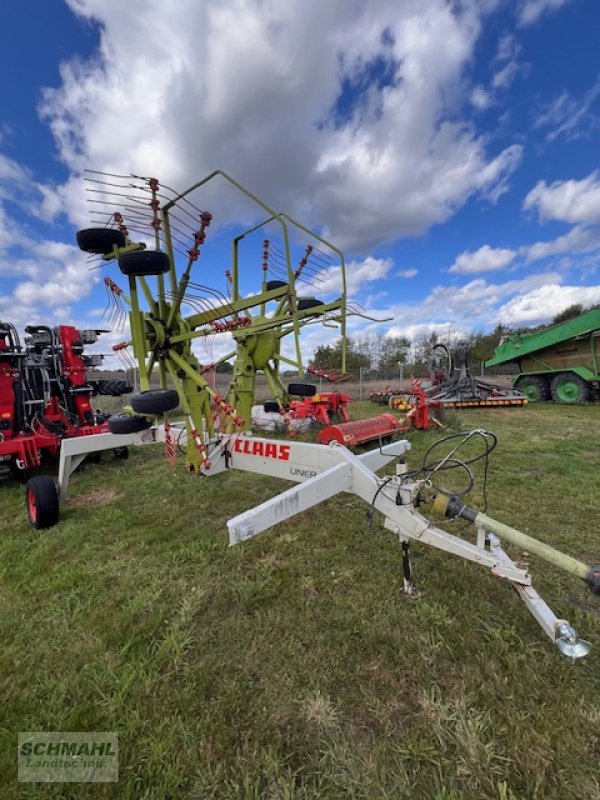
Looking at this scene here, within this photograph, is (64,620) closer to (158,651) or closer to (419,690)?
(158,651)

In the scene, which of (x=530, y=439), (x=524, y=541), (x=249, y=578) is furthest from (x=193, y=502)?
(x=530, y=439)

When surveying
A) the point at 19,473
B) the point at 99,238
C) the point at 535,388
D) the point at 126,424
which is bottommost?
the point at 19,473

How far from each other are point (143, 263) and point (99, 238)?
0.68 meters

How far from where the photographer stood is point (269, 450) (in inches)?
144

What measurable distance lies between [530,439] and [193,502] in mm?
7514

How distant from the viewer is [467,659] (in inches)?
92.3

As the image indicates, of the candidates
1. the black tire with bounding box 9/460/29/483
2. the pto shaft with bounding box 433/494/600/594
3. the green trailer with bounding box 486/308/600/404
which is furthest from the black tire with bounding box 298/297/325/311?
the green trailer with bounding box 486/308/600/404

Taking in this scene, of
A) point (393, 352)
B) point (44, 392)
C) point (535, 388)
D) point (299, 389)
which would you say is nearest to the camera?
point (44, 392)

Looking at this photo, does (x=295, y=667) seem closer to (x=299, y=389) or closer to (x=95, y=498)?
(x=95, y=498)

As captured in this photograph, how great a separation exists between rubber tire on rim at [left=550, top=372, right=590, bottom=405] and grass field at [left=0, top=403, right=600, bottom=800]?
13789mm

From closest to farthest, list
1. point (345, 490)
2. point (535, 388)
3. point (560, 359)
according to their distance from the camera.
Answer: point (345, 490), point (560, 359), point (535, 388)

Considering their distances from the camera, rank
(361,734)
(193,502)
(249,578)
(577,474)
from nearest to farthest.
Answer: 1. (361,734)
2. (249,578)
3. (193,502)
4. (577,474)

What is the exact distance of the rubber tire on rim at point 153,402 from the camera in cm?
318

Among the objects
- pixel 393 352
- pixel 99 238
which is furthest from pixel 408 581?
pixel 393 352
